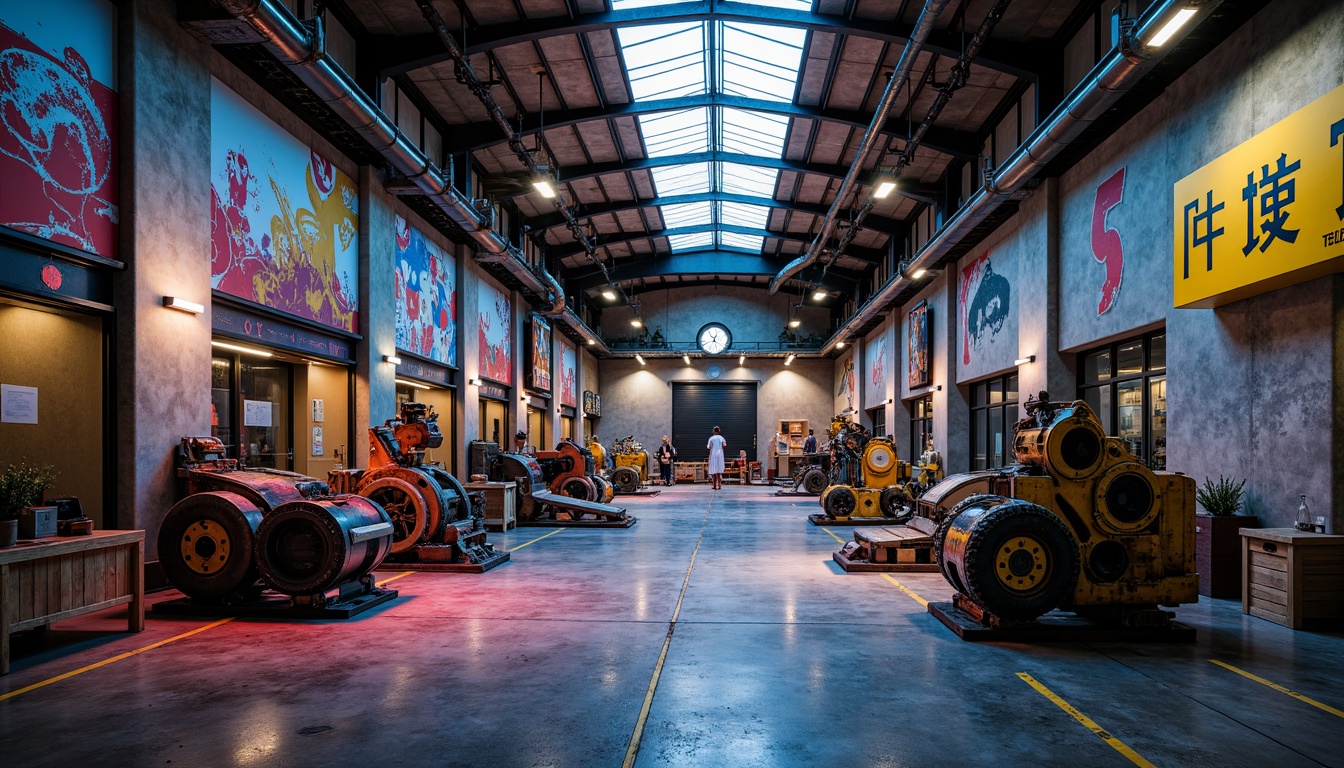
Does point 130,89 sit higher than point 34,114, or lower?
higher

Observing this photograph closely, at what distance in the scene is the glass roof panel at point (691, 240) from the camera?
27719 mm

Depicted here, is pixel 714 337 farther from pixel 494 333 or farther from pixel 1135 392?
pixel 1135 392

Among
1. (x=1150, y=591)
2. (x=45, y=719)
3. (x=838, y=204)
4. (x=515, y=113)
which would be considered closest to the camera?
(x=45, y=719)

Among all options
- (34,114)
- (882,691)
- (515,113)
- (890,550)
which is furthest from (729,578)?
(515,113)

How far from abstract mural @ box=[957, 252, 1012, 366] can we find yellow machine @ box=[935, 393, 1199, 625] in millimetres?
9075

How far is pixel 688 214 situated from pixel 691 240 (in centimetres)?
366

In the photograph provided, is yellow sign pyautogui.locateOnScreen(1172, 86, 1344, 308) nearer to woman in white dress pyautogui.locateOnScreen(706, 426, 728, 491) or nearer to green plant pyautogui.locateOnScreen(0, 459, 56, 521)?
green plant pyautogui.locateOnScreen(0, 459, 56, 521)

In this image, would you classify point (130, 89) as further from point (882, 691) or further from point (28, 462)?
point (882, 691)

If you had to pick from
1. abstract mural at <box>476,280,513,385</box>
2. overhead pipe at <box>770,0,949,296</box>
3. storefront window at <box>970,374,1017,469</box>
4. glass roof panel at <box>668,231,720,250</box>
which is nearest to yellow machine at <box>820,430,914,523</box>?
storefront window at <box>970,374,1017,469</box>

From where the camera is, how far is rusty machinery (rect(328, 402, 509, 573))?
9.56 meters

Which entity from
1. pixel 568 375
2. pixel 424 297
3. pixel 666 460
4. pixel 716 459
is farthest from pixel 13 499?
pixel 666 460

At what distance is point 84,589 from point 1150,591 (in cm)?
814

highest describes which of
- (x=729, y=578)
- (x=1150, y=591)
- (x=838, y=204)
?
(x=838, y=204)

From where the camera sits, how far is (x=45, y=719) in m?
4.27
